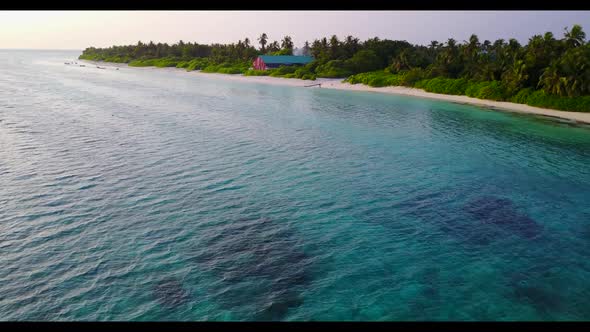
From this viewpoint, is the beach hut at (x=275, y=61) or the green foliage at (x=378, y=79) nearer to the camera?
the green foliage at (x=378, y=79)

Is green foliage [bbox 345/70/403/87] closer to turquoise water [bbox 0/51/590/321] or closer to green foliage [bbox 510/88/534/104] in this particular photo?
green foliage [bbox 510/88/534/104]

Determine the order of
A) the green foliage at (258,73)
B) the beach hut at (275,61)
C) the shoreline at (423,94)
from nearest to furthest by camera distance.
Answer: the shoreline at (423,94), the green foliage at (258,73), the beach hut at (275,61)

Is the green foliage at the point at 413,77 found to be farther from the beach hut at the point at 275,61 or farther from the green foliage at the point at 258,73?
the beach hut at the point at 275,61

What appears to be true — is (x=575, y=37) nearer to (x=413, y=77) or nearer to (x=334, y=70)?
(x=413, y=77)

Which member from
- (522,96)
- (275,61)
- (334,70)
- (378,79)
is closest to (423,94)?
(378,79)

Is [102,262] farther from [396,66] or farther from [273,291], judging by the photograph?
[396,66]

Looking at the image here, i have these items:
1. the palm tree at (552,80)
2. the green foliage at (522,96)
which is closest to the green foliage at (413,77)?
the green foliage at (522,96)
